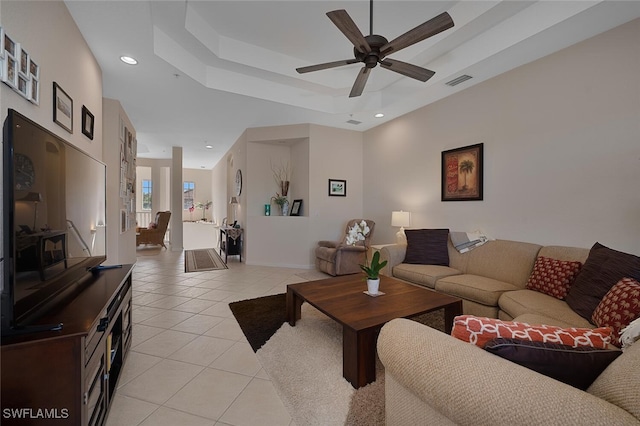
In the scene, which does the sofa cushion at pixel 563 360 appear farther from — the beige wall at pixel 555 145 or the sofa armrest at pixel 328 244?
the sofa armrest at pixel 328 244

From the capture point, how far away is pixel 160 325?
2.60m

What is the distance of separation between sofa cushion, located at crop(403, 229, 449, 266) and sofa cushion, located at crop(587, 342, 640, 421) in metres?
2.69

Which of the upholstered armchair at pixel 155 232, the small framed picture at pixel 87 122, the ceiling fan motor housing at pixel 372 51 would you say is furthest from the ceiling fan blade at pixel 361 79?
the upholstered armchair at pixel 155 232

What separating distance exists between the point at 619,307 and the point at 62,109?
3.95m

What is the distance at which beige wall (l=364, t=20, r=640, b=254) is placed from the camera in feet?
7.47

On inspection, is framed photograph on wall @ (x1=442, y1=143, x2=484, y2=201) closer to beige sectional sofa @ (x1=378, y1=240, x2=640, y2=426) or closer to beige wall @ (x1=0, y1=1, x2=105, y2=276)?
beige sectional sofa @ (x1=378, y1=240, x2=640, y2=426)

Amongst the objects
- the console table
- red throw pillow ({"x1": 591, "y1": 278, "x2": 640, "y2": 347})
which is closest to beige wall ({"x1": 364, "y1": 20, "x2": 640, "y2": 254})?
red throw pillow ({"x1": 591, "y1": 278, "x2": 640, "y2": 347})

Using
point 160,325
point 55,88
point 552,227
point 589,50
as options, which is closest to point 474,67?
point 589,50

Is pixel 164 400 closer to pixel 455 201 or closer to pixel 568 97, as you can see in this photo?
pixel 455 201

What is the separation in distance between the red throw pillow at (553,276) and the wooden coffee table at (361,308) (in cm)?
78

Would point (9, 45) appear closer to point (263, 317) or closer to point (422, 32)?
point (422, 32)

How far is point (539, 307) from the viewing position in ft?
6.52

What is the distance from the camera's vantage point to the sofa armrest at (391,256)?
354 centimetres

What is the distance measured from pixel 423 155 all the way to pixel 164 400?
4134 mm
